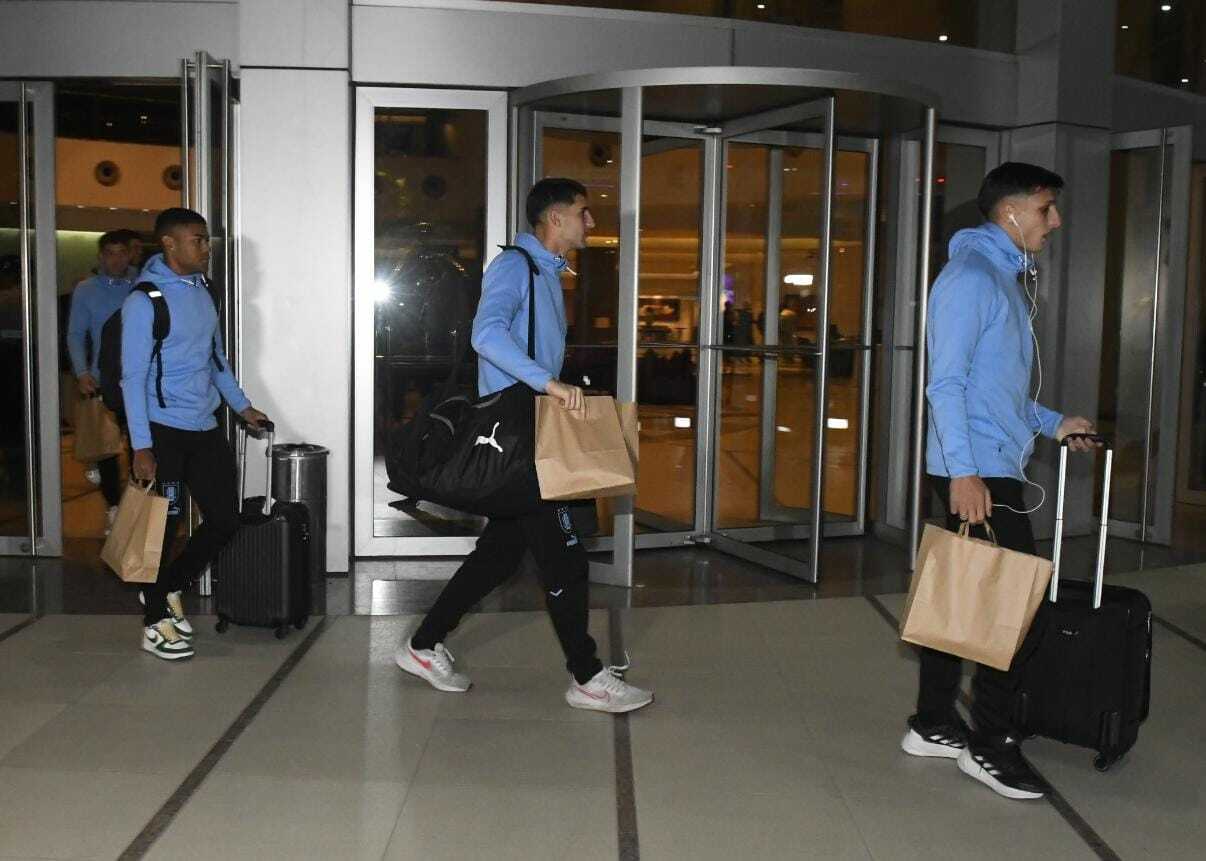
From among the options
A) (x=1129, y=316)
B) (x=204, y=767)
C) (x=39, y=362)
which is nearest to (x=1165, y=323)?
(x=1129, y=316)

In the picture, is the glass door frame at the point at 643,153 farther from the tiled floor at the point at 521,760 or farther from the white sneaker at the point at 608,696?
the white sneaker at the point at 608,696

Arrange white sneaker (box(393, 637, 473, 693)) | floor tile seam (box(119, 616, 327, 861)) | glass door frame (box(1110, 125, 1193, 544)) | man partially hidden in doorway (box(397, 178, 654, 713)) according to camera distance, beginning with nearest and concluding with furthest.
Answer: floor tile seam (box(119, 616, 327, 861)) < man partially hidden in doorway (box(397, 178, 654, 713)) < white sneaker (box(393, 637, 473, 693)) < glass door frame (box(1110, 125, 1193, 544))

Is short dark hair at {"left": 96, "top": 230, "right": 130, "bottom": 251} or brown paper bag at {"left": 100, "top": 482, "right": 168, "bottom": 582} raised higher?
short dark hair at {"left": 96, "top": 230, "right": 130, "bottom": 251}

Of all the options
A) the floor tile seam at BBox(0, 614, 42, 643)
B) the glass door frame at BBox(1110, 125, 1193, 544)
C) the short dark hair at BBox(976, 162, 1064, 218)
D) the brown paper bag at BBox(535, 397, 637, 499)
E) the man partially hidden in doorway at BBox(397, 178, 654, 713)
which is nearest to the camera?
the short dark hair at BBox(976, 162, 1064, 218)

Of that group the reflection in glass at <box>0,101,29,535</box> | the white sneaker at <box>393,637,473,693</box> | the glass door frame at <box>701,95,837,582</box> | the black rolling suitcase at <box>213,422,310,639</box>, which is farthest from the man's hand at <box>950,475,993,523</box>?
the reflection in glass at <box>0,101,29,535</box>

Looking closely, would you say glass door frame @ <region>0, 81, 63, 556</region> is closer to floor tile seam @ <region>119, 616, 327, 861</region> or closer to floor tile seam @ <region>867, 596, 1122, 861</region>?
floor tile seam @ <region>119, 616, 327, 861</region>

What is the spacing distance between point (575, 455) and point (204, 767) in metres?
1.49

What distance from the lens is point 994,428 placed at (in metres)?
3.78

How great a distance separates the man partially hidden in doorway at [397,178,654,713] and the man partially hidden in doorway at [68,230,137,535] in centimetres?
361

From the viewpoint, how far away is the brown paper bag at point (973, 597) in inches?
137

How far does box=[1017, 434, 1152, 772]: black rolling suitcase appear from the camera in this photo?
383cm

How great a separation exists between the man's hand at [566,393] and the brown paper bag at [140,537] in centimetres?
165

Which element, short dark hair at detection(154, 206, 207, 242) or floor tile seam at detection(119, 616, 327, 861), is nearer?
floor tile seam at detection(119, 616, 327, 861)

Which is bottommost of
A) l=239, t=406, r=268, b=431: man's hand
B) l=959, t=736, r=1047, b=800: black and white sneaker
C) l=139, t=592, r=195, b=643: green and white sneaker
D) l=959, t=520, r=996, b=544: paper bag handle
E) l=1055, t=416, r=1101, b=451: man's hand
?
l=959, t=736, r=1047, b=800: black and white sneaker
